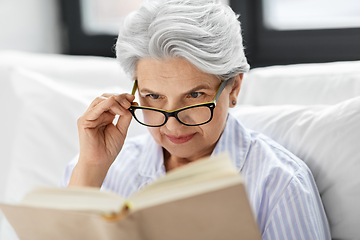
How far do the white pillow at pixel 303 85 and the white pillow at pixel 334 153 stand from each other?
0.16 m

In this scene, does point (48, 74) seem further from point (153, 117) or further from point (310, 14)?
point (310, 14)

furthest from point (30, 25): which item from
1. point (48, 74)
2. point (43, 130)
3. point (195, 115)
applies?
point (195, 115)

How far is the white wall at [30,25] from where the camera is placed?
2539 mm

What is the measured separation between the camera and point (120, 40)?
1.26m

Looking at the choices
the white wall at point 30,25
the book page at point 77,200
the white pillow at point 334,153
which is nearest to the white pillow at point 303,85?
the white pillow at point 334,153

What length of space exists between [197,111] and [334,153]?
43cm

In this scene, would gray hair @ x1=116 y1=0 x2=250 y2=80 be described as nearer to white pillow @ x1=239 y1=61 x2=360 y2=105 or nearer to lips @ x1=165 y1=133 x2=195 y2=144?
lips @ x1=165 y1=133 x2=195 y2=144

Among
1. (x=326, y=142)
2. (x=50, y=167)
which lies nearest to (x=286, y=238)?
(x=326, y=142)

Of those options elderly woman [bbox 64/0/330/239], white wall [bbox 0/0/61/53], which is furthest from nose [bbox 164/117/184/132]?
white wall [bbox 0/0/61/53]

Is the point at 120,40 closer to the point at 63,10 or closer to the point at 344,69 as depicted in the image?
the point at 344,69

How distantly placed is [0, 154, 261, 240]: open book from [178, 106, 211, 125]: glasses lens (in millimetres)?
492

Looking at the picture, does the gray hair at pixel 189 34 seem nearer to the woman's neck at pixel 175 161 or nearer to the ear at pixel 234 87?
the ear at pixel 234 87

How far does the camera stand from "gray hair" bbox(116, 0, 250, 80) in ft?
3.68

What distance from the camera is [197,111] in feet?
4.00
